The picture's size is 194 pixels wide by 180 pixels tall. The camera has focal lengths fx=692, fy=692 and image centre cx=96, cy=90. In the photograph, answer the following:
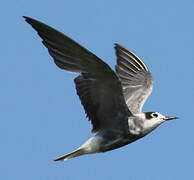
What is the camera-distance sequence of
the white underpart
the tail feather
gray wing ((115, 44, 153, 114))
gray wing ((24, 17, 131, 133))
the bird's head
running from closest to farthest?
gray wing ((24, 17, 131, 133)) → the tail feather → the white underpart → the bird's head → gray wing ((115, 44, 153, 114))

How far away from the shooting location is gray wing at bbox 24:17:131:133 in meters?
10.7

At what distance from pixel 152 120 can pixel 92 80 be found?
4.62ft

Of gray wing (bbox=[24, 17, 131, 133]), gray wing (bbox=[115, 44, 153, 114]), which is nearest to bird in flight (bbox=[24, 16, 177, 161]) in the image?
gray wing (bbox=[24, 17, 131, 133])

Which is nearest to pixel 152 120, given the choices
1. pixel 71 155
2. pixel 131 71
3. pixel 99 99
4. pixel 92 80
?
pixel 99 99

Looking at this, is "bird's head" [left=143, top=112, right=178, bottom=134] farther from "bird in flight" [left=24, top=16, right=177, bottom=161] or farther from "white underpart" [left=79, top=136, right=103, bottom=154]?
"white underpart" [left=79, top=136, right=103, bottom=154]

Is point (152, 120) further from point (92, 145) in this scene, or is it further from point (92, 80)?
point (92, 80)

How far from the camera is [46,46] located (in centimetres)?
1080

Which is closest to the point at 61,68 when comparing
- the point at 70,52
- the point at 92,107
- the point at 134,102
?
the point at 70,52

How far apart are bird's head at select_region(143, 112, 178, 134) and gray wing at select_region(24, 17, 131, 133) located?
361 millimetres

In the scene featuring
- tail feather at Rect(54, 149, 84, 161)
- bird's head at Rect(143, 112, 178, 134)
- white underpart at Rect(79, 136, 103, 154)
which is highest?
bird's head at Rect(143, 112, 178, 134)

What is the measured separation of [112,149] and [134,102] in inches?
65.1

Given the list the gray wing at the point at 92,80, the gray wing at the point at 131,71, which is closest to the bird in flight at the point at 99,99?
the gray wing at the point at 92,80

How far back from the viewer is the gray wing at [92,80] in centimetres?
1070

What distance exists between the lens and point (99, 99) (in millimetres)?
11594
